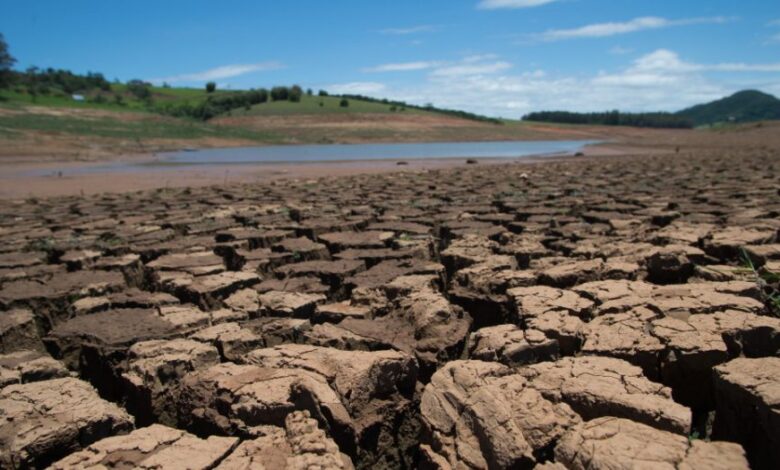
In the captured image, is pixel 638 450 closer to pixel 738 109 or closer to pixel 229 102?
pixel 229 102

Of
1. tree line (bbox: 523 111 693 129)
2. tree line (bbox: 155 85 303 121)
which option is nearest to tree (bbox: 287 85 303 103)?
tree line (bbox: 155 85 303 121)

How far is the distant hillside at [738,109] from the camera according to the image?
4166 inches

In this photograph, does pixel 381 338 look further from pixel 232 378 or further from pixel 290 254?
pixel 290 254

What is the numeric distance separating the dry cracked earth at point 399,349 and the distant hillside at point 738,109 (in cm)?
11328

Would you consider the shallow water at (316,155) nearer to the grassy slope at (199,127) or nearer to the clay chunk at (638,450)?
the grassy slope at (199,127)

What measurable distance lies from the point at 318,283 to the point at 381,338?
3.07 feet

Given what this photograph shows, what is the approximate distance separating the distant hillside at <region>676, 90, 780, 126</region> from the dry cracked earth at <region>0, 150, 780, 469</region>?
113m

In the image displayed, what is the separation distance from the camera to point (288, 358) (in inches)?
83.2

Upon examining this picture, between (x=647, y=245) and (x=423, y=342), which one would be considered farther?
(x=647, y=245)

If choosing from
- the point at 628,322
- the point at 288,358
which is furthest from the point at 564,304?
the point at 288,358

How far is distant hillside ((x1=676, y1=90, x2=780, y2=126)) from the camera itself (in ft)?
347

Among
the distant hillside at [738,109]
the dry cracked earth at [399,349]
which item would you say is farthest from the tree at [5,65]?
the distant hillside at [738,109]

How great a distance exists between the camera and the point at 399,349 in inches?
88.4

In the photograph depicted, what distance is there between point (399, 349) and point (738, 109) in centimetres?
14594
